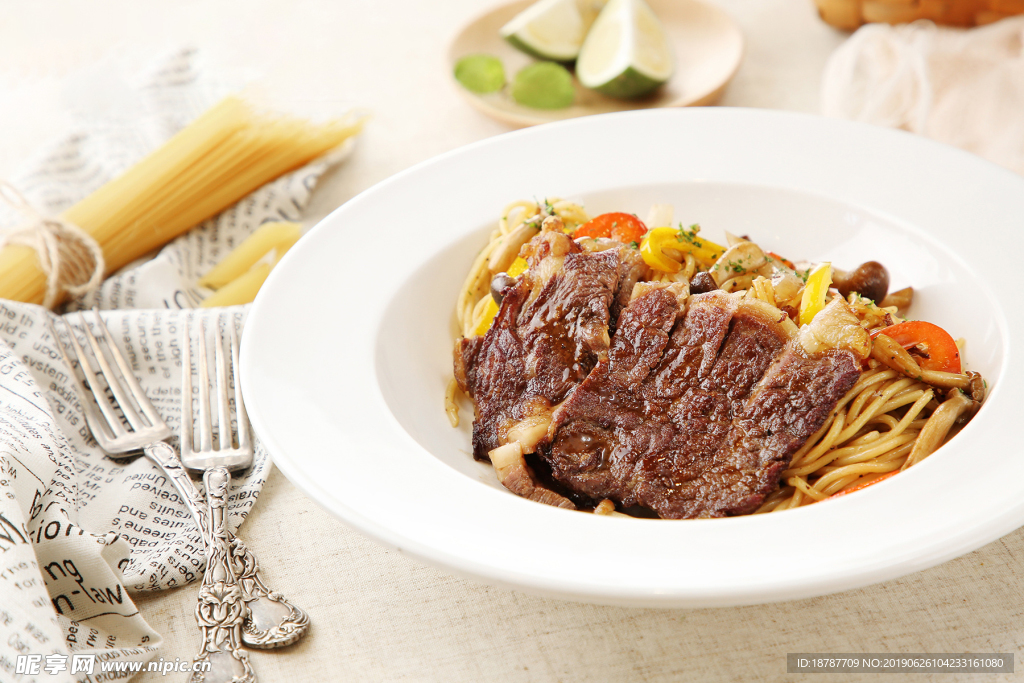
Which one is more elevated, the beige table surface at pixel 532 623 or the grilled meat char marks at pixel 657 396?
the grilled meat char marks at pixel 657 396

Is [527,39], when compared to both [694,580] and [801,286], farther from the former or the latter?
[694,580]

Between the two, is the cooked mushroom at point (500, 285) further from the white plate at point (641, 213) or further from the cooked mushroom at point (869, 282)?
the cooked mushroom at point (869, 282)

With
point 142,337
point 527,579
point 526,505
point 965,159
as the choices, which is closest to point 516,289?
point 526,505

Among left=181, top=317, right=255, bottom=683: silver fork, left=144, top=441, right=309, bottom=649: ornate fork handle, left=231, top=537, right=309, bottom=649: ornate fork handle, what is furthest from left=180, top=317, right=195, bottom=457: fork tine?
left=231, top=537, right=309, bottom=649: ornate fork handle

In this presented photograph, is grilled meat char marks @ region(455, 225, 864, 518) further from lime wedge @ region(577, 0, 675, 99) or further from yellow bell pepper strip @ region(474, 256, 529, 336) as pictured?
lime wedge @ region(577, 0, 675, 99)

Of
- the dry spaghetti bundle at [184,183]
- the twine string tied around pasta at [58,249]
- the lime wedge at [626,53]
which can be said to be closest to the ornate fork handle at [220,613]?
the twine string tied around pasta at [58,249]

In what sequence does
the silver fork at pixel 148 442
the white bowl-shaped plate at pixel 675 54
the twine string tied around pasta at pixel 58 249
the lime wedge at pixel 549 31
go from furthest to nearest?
the lime wedge at pixel 549 31 → the white bowl-shaped plate at pixel 675 54 → the twine string tied around pasta at pixel 58 249 → the silver fork at pixel 148 442

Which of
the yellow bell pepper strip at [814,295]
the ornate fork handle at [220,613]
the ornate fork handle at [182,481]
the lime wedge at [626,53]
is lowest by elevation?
the ornate fork handle at [220,613]
